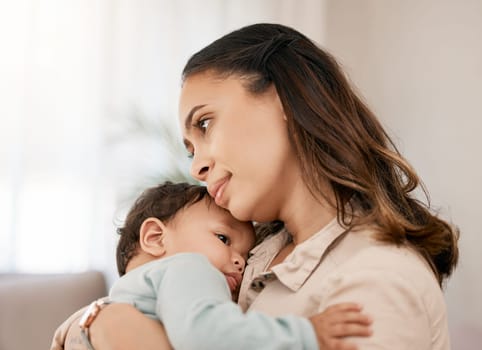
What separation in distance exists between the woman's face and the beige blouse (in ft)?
0.46

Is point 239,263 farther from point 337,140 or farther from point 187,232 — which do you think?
point 337,140

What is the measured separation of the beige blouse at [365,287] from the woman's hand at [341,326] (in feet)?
0.06

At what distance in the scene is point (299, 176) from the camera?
135 centimetres

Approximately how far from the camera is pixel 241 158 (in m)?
1.31

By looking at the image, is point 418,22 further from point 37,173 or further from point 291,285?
point 291,285

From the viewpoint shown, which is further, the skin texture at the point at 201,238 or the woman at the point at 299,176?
the skin texture at the point at 201,238

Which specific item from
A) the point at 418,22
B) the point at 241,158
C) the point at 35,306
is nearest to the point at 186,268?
the point at 241,158

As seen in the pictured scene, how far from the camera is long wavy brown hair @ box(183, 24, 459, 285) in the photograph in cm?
126

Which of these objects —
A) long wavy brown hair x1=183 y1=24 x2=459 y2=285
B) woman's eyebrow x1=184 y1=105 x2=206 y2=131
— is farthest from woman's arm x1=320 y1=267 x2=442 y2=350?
woman's eyebrow x1=184 y1=105 x2=206 y2=131

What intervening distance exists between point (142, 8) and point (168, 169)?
26.6 inches

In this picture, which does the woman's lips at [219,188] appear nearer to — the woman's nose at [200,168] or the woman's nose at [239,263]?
the woman's nose at [200,168]

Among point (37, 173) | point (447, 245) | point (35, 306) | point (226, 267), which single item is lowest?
point (35, 306)

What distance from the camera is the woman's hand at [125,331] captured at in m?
1.14

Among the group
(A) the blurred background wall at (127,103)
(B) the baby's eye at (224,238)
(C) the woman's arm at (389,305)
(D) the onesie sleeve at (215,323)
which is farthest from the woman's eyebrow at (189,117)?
(A) the blurred background wall at (127,103)
